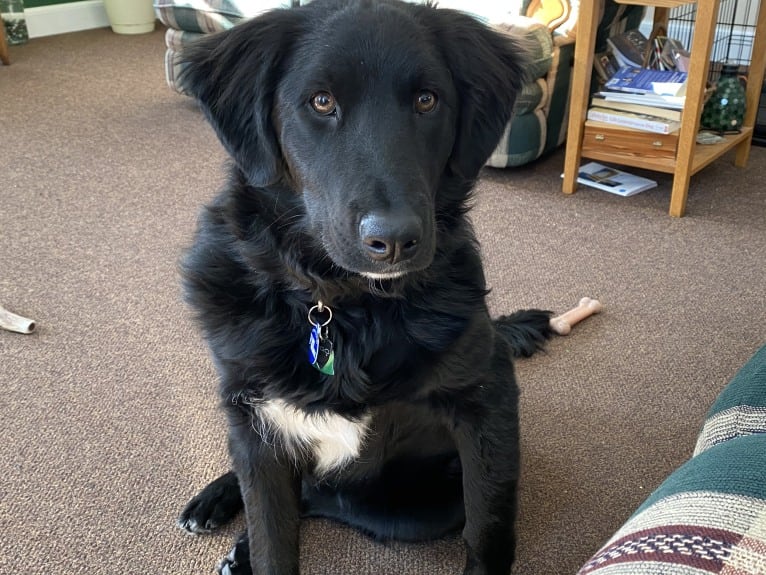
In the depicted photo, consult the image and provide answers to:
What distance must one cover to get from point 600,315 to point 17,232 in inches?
71.5

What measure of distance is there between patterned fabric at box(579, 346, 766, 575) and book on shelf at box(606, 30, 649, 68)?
92.4 inches

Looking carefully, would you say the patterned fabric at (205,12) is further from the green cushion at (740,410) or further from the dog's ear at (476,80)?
the green cushion at (740,410)

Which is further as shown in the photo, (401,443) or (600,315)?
(600,315)

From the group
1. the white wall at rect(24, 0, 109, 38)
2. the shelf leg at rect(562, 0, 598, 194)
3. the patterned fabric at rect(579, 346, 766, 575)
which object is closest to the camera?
the patterned fabric at rect(579, 346, 766, 575)

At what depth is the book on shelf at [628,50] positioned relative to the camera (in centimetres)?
285

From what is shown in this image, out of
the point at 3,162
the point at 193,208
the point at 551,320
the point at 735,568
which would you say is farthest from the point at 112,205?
the point at 735,568

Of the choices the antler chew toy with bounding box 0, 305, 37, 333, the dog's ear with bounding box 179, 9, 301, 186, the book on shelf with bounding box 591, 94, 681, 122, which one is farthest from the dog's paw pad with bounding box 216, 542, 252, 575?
the book on shelf with bounding box 591, 94, 681, 122

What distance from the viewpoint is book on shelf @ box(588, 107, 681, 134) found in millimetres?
2564

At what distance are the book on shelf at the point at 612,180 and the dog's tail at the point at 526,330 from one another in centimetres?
108

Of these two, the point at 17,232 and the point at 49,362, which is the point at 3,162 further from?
the point at 49,362

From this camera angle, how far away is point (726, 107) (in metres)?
2.87

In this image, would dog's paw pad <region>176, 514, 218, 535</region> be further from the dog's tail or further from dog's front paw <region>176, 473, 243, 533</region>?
the dog's tail

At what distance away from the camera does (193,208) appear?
268 centimetres

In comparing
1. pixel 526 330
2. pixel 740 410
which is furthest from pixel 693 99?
pixel 740 410
